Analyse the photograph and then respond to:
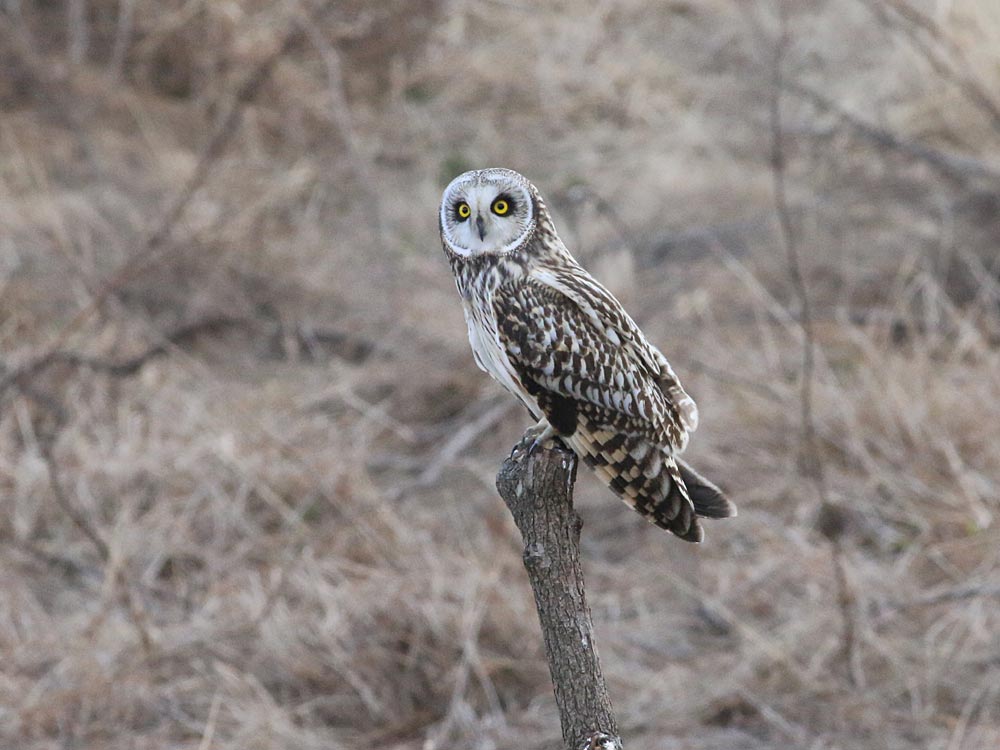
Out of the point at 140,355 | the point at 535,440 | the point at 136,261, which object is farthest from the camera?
the point at 140,355

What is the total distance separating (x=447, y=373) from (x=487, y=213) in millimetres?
3535

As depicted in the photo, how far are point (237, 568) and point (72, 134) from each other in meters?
4.10

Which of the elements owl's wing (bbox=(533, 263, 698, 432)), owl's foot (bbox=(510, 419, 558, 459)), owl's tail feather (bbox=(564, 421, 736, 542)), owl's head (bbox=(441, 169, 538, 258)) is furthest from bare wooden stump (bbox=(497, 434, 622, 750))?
owl's head (bbox=(441, 169, 538, 258))

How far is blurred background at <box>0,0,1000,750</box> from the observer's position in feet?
13.4

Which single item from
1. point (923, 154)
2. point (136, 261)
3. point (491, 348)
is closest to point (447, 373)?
point (136, 261)

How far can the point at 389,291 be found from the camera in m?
6.97

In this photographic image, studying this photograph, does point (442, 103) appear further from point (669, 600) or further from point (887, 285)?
point (669, 600)

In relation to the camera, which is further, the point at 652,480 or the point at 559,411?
the point at 559,411

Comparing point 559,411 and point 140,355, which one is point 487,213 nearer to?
point 559,411

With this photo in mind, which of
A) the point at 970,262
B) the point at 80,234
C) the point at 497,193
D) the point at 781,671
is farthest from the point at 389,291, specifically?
the point at 497,193

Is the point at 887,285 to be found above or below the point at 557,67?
below

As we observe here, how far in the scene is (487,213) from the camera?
2793 millimetres

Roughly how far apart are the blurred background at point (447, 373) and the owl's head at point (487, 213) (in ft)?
4.84

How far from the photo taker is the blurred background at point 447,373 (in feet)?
13.4
